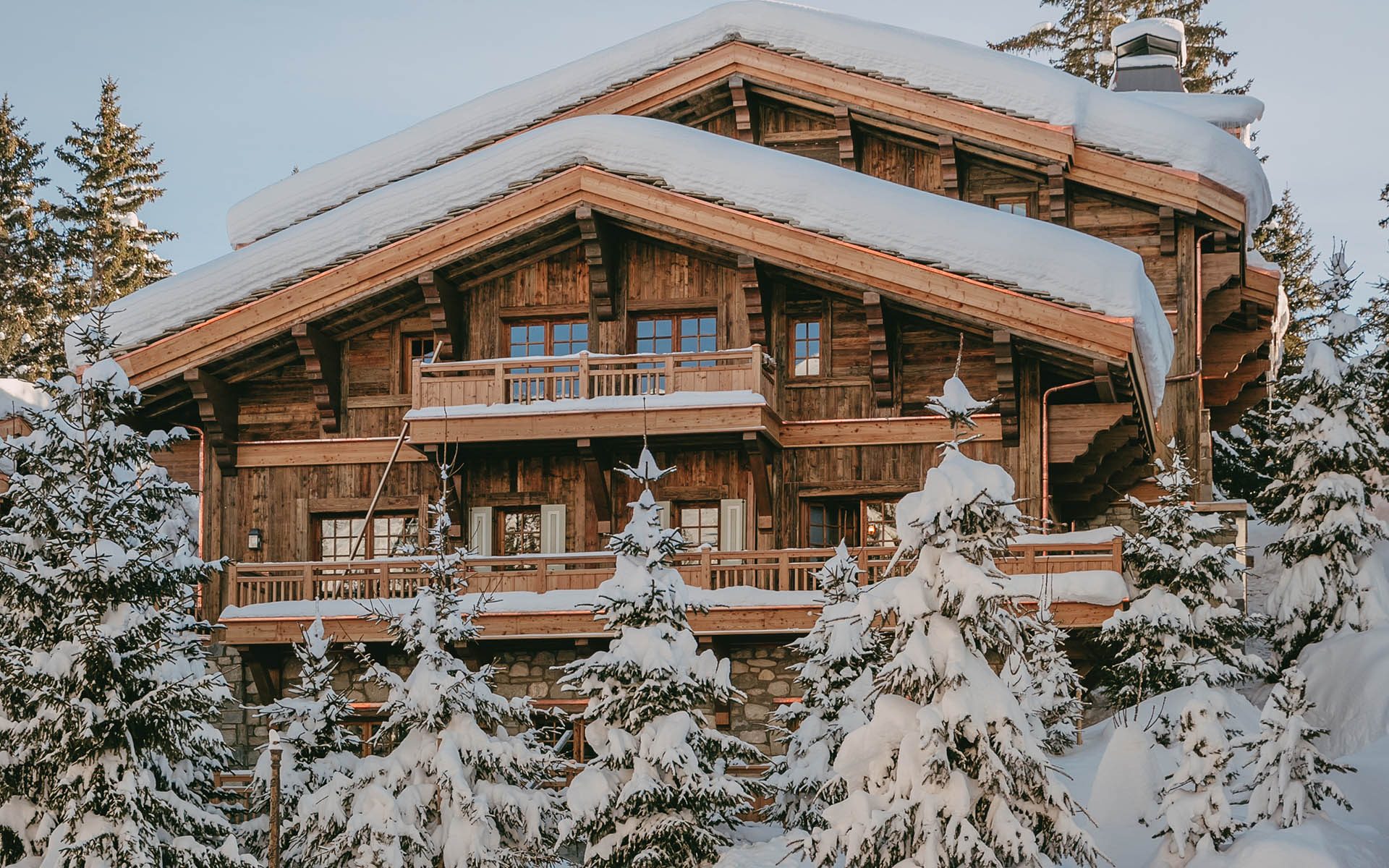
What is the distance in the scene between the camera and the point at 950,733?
1466cm

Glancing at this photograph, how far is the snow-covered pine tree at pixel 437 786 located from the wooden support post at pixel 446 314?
842 centimetres

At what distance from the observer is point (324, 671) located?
2039 centimetres

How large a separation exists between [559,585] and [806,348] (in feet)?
17.2

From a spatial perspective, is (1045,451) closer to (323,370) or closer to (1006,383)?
(1006,383)

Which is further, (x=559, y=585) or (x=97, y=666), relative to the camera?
(x=559, y=585)

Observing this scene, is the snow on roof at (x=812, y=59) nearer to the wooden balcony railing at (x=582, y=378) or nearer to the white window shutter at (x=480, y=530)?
the wooden balcony railing at (x=582, y=378)

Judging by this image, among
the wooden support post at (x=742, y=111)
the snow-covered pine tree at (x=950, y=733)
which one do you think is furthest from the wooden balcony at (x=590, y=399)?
the snow-covered pine tree at (x=950, y=733)

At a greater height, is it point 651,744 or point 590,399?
point 590,399

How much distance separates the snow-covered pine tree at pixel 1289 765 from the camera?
16.9 meters

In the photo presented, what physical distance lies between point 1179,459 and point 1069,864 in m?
9.01

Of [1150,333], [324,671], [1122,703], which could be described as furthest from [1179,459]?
[324,671]

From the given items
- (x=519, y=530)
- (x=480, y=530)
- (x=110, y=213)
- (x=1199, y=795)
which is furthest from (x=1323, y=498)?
(x=110, y=213)

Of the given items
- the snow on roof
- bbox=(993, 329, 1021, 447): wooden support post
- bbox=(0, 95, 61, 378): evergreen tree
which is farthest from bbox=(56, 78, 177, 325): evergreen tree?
bbox=(993, 329, 1021, 447): wooden support post

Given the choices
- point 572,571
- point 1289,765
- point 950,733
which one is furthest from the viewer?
point 572,571
